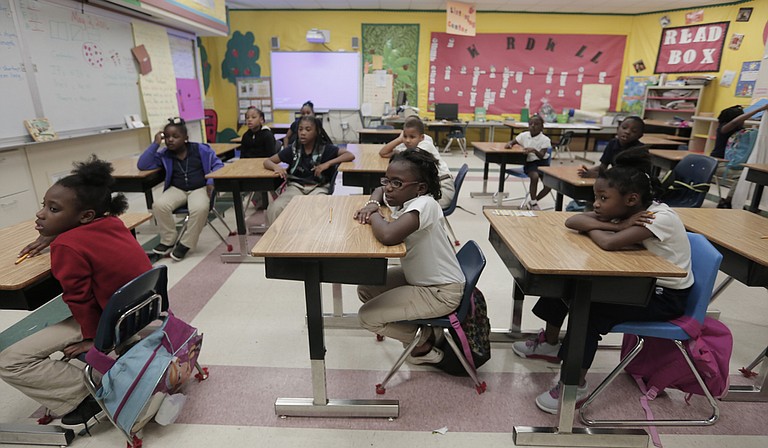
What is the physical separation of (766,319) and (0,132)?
5.68 metres

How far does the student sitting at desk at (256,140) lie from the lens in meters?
4.57

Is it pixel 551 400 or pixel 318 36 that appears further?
pixel 318 36

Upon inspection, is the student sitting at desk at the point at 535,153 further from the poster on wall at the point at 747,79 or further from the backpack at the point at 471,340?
the poster on wall at the point at 747,79

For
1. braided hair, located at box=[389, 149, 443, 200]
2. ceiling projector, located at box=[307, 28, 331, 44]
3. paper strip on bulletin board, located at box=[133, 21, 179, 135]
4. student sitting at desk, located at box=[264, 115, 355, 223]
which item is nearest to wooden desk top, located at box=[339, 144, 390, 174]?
student sitting at desk, located at box=[264, 115, 355, 223]

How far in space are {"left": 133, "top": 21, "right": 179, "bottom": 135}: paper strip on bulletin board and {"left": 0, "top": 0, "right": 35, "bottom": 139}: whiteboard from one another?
1706 mm

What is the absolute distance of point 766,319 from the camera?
2701 mm

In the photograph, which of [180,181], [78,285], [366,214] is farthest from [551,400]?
[180,181]

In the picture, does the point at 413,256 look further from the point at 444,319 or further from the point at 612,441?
the point at 612,441

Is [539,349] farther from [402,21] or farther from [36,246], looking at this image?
[402,21]

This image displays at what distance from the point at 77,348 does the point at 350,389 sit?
44.9 inches

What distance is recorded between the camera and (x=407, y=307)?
183 cm

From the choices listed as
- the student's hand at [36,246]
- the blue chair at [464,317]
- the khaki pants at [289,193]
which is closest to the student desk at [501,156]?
the khaki pants at [289,193]

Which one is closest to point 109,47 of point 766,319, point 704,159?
point 704,159

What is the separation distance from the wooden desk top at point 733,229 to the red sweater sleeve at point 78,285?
8.52 feet
